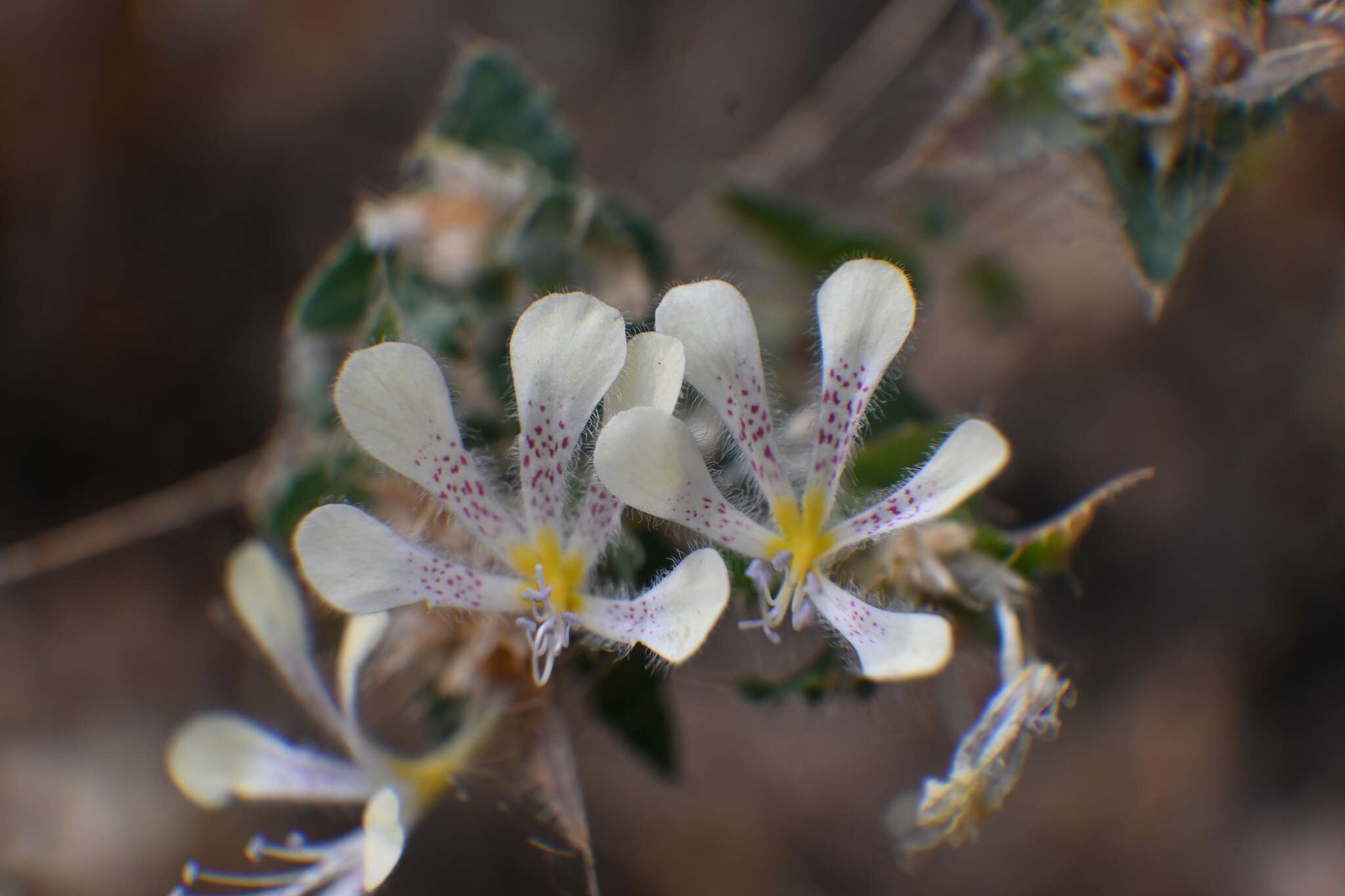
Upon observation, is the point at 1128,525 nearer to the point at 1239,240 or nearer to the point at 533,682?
the point at 1239,240

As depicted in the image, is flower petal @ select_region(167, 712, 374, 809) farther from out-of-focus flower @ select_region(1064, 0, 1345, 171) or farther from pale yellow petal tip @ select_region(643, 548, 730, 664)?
out-of-focus flower @ select_region(1064, 0, 1345, 171)

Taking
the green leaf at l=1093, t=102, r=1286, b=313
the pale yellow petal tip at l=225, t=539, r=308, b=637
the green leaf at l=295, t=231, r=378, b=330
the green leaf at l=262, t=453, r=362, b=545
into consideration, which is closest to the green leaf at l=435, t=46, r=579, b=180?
the green leaf at l=295, t=231, r=378, b=330

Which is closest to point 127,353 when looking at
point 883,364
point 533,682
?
point 533,682

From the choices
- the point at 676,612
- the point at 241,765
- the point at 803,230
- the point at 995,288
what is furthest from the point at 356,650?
the point at 995,288

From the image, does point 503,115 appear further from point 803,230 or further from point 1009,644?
point 1009,644

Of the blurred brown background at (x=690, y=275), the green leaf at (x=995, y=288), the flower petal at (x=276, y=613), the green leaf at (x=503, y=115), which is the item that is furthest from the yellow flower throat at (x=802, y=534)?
the blurred brown background at (x=690, y=275)

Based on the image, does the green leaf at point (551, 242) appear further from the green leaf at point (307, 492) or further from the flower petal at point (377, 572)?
the flower petal at point (377, 572)
